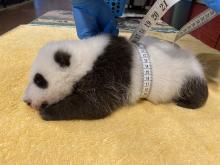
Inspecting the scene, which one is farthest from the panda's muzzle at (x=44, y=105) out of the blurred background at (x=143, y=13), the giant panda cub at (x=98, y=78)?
the blurred background at (x=143, y=13)

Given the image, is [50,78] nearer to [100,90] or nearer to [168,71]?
[100,90]

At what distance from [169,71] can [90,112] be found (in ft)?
0.89

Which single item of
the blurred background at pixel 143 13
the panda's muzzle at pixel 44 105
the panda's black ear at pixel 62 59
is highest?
the panda's black ear at pixel 62 59

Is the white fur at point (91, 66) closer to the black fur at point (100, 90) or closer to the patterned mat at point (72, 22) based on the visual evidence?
the black fur at point (100, 90)

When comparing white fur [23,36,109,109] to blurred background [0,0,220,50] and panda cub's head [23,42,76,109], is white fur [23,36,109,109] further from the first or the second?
blurred background [0,0,220,50]

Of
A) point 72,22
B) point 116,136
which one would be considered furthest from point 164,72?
point 72,22

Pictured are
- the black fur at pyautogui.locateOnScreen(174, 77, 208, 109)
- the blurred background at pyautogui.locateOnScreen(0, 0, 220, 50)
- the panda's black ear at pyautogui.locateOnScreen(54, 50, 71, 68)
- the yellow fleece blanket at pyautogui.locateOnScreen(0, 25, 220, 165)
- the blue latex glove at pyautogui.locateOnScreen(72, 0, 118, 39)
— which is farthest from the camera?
the blurred background at pyautogui.locateOnScreen(0, 0, 220, 50)

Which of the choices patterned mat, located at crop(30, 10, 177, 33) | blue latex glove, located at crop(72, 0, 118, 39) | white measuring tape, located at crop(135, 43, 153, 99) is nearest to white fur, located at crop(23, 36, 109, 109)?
white measuring tape, located at crop(135, 43, 153, 99)

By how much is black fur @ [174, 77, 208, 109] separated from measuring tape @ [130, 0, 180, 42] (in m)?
0.21

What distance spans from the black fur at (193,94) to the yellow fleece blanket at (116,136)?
1.0 inches

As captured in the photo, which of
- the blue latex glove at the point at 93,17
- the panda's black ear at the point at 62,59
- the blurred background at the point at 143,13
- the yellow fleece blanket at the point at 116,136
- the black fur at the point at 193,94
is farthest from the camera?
the blurred background at the point at 143,13

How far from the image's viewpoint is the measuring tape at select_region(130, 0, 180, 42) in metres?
0.77

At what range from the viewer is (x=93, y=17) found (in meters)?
1.02

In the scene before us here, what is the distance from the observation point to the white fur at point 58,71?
0.73 meters
